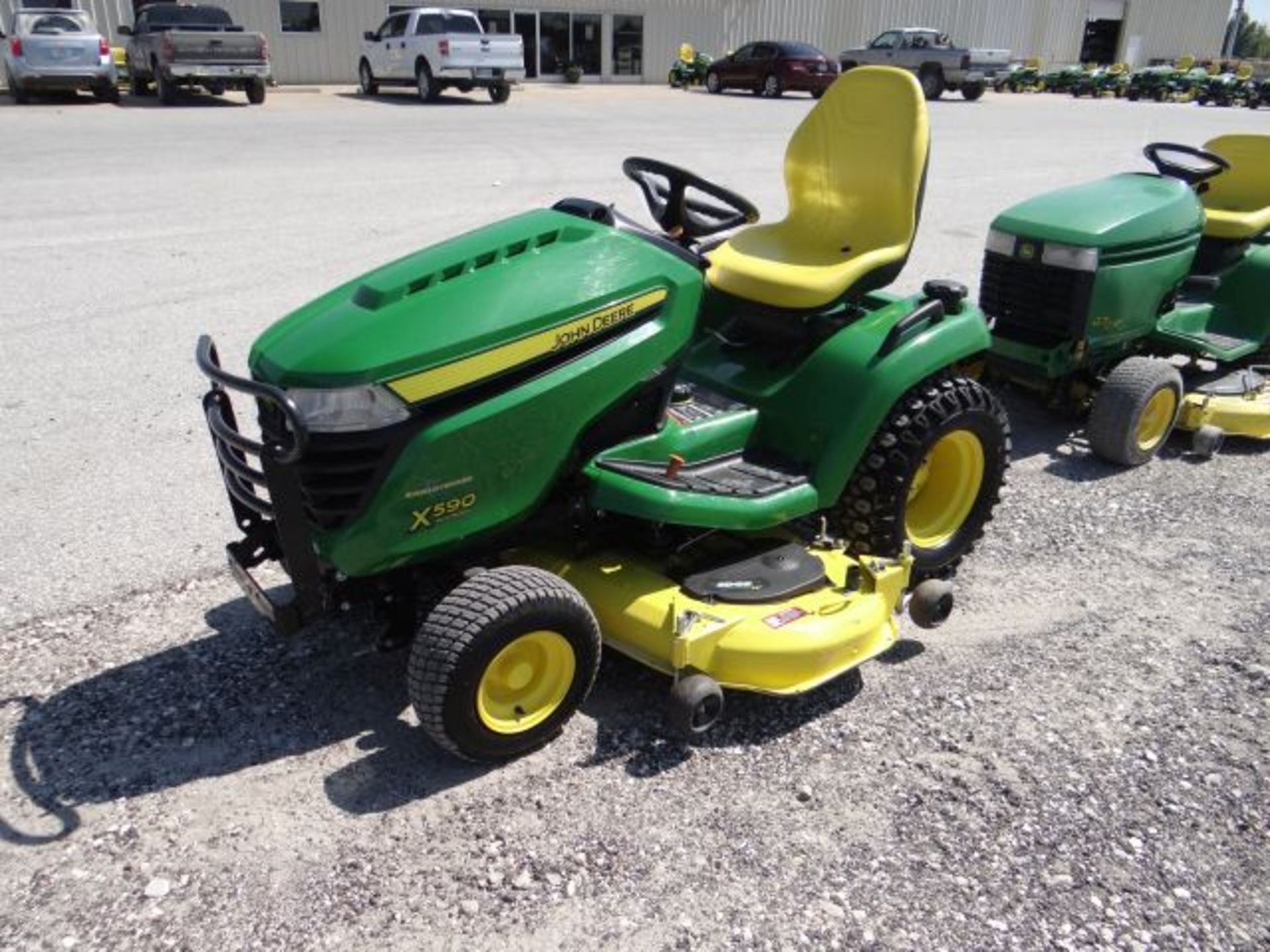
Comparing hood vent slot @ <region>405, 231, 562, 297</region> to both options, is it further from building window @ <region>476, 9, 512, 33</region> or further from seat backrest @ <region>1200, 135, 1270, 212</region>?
building window @ <region>476, 9, 512, 33</region>

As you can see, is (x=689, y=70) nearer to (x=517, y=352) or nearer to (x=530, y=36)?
(x=530, y=36)

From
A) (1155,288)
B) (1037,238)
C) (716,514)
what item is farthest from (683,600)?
(1155,288)

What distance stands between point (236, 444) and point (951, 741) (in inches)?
80.1

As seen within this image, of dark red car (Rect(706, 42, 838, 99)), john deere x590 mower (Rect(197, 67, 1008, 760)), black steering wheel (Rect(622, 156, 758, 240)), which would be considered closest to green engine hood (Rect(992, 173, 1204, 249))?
john deere x590 mower (Rect(197, 67, 1008, 760))

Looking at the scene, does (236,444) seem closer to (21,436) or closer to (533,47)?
(21,436)

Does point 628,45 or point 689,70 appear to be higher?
point 628,45

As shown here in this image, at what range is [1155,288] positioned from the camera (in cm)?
497

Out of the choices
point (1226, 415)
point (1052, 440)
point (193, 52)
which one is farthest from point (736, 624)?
point (193, 52)

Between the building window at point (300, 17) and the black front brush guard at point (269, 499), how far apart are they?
25.3 m

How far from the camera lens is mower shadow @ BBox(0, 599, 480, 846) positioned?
107 inches

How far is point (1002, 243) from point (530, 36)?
25.7m

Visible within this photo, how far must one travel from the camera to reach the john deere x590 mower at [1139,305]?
475 centimetres

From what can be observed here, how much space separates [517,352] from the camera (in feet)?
8.96

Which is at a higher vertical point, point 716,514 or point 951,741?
point 716,514
